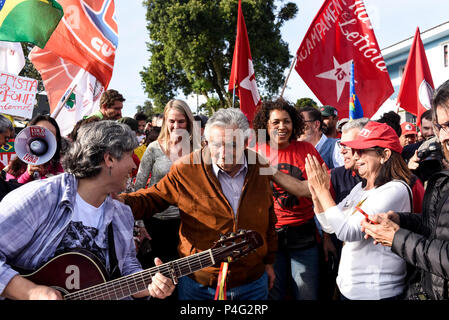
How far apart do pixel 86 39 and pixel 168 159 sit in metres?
2.37

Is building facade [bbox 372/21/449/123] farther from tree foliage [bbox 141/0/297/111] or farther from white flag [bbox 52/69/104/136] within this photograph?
white flag [bbox 52/69/104/136]

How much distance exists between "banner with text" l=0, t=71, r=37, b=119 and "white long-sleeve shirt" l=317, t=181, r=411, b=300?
4800 mm

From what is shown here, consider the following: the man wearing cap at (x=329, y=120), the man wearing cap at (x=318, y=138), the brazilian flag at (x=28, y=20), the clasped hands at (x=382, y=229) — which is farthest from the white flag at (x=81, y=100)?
the clasped hands at (x=382, y=229)

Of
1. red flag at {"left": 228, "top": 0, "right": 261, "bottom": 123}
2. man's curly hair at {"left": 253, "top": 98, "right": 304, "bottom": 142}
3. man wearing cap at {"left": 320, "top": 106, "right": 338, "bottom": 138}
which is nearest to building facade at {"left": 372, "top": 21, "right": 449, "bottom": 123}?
man wearing cap at {"left": 320, "top": 106, "right": 338, "bottom": 138}

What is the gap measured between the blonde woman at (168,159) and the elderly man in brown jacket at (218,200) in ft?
2.53

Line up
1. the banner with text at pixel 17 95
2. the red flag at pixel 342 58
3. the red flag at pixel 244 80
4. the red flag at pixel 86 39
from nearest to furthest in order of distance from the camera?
1. the red flag at pixel 86 39
2. the banner with text at pixel 17 95
3. the red flag at pixel 342 58
4. the red flag at pixel 244 80

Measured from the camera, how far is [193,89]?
27922 mm

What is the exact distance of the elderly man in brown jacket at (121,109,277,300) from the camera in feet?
8.52

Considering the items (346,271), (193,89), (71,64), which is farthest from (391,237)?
(193,89)

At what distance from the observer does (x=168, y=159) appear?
12.0 ft

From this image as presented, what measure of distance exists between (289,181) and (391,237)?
3.79 feet

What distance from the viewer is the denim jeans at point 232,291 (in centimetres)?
262

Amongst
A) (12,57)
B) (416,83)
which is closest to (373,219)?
(416,83)

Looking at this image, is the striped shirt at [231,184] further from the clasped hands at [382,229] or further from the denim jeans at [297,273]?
the denim jeans at [297,273]
